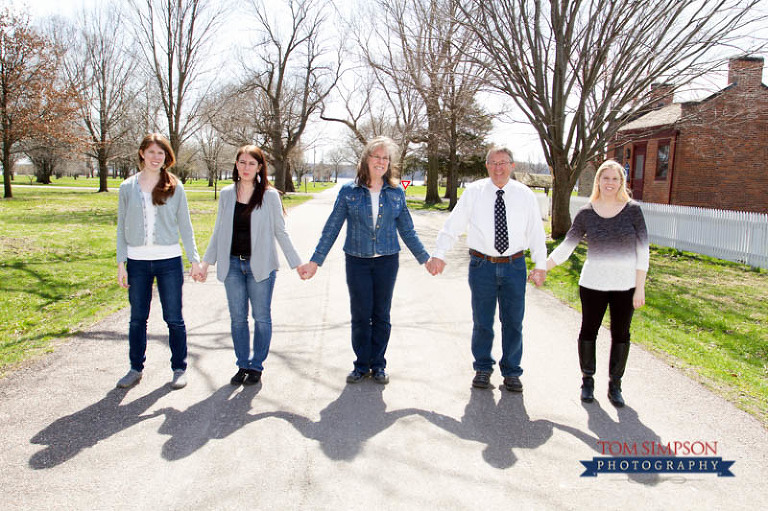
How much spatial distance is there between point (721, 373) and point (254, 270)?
4.38 meters

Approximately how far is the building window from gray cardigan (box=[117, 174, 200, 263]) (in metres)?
26.0

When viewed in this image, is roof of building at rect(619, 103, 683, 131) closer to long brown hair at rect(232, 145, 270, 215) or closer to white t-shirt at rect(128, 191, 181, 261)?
long brown hair at rect(232, 145, 270, 215)

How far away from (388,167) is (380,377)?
5.84 ft

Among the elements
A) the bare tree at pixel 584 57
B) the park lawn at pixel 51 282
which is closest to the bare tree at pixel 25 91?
the park lawn at pixel 51 282

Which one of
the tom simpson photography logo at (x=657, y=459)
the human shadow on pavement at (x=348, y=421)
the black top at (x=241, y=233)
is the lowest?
the human shadow on pavement at (x=348, y=421)

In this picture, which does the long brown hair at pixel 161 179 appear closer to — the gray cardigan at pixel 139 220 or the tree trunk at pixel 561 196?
the gray cardigan at pixel 139 220

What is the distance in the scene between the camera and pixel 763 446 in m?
3.33

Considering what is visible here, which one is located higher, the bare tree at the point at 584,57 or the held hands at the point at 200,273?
the bare tree at the point at 584,57

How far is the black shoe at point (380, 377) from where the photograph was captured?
4348 mm

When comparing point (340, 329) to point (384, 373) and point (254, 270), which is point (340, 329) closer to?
point (384, 373)

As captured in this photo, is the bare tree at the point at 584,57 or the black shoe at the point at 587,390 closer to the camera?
the black shoe at the point at 587,390

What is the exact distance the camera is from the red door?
27294mm

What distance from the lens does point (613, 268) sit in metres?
4.02

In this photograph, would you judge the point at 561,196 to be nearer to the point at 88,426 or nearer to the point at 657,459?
the point at 657,459
